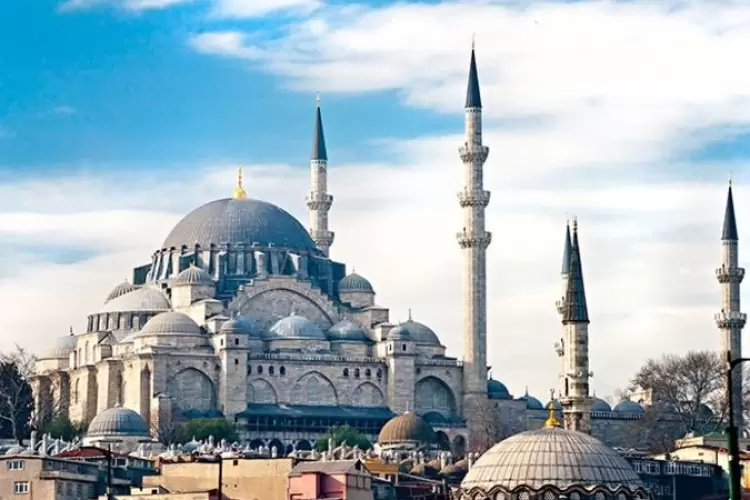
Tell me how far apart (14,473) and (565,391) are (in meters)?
15.9

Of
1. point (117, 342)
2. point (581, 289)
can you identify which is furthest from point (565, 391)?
point (117, 342)

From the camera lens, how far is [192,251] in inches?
3981

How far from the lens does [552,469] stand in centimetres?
5600

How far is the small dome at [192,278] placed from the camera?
3900 inches

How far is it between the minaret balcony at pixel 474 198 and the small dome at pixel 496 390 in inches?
308

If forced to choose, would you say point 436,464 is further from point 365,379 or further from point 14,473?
point 14,473

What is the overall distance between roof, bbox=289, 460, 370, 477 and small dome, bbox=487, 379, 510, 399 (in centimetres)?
3147

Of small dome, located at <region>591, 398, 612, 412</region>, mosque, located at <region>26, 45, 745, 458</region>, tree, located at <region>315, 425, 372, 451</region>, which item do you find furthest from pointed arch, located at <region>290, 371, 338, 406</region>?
small dome, located at <region>591, 398, 612, 412</region>

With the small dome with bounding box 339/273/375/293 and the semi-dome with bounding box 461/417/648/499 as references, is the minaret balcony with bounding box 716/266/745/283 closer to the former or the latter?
the small dome with bounding box 339/273/375/293

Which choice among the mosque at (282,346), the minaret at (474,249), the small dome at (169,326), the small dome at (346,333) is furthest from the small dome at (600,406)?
the small dome at (169,326)

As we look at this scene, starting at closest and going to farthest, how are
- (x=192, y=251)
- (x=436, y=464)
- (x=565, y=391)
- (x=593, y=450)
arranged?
1. (x=593, y=450)
2. (x=565, y=391)
3. (x=436, y=464)
4. (x=192, y=251)

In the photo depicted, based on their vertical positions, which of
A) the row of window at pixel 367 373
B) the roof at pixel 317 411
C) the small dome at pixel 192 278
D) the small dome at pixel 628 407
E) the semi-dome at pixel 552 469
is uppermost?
the small dome at pixel 192 278

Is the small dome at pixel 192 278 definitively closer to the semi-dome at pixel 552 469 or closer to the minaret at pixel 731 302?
the minaret at pixel 731 302

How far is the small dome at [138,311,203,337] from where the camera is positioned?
93938 mm
